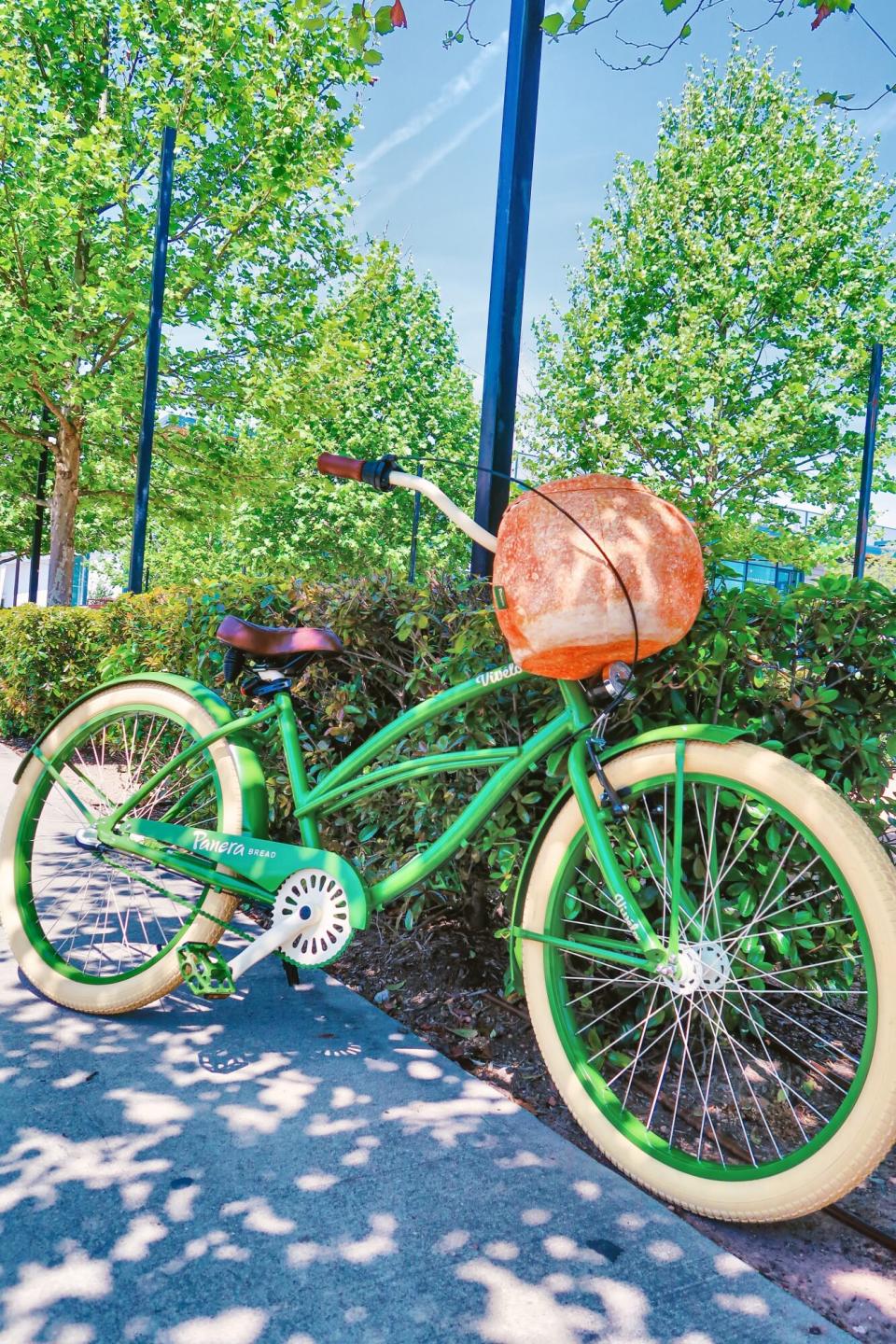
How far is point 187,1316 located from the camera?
1666 mm

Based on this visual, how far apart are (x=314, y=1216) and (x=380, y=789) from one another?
1181mm

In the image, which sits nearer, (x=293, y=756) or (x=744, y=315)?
(x=293, y=756)

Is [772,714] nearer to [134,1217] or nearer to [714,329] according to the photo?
[134,1217]

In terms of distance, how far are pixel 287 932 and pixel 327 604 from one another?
1517 mm

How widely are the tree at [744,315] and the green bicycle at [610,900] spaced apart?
1368cm

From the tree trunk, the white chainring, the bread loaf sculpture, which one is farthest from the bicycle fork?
the tree trunk

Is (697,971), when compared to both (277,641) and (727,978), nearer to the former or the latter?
(727,978)

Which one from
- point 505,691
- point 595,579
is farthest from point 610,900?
point 595,579

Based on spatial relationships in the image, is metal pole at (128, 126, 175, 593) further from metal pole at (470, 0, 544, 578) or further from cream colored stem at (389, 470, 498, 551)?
cream colored stem at (389, 470, 498, 551)

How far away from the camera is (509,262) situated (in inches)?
136

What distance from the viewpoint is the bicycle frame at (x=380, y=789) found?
88.0 inches

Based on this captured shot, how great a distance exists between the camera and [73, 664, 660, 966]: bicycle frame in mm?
2236

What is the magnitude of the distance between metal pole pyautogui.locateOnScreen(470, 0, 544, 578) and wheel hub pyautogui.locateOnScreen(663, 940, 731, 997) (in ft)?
5.72

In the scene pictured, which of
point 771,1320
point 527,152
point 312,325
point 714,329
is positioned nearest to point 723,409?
point 714,329
